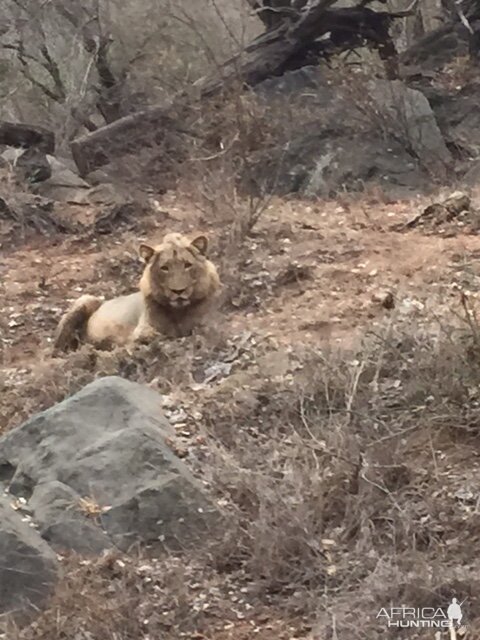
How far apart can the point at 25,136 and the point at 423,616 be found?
9202mm

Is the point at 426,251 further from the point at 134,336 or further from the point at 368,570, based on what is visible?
the point at 368,570

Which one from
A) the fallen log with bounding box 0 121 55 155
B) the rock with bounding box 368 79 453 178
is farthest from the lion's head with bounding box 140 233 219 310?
the fallen log with bounding box 0 121 55 155

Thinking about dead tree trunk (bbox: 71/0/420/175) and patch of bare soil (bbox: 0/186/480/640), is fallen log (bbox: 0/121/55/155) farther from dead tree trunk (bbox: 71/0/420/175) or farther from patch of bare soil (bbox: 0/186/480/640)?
patch of bare soil (bbox: 0/186/480/640)

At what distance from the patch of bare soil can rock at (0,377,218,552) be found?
157 mm

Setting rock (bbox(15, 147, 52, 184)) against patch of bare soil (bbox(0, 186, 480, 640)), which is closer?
patch of bare soil (bbox(0, 186, 480, 640))

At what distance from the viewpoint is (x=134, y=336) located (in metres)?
7.72

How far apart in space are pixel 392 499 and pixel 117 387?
159 cm

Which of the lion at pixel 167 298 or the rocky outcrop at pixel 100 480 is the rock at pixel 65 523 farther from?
the lion at pixel 167 298

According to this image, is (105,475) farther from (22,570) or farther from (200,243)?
(200,243)

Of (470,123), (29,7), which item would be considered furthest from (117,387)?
(29,7)

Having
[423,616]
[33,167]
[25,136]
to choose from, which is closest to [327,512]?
[423,616]

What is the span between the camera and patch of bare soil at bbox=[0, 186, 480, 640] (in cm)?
453

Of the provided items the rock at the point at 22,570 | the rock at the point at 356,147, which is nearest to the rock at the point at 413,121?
the rock at the point at 356,147

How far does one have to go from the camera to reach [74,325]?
325 inches
